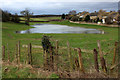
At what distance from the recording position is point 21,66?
8953 millimetres

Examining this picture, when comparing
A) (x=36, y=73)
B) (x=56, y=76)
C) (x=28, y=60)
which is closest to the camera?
(x=56, y=76)

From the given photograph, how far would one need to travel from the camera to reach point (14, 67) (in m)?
8.98

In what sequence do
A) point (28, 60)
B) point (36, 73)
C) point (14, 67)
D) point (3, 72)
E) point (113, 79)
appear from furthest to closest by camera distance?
point (28, 60) < point (14, 67) < point (3, 72) < point (36, 73) < point (113, 79)

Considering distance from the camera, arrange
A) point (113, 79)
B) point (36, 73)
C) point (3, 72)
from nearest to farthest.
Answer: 1. point (113, 79)
2. point (36, 73)
3. point (3, 72)

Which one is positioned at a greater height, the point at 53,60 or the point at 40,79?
the point at 53,60

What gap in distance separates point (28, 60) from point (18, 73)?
250 cm

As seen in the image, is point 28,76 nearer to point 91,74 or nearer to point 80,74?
point 80,74

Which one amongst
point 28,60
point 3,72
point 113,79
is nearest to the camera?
point 113,79

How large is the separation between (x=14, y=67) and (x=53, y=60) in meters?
2.32

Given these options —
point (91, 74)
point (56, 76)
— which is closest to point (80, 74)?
point (91, 74)

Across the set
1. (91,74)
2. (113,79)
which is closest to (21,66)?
(91,74)

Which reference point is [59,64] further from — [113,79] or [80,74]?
[113,79]

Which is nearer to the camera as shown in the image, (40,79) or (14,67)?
(40,79)

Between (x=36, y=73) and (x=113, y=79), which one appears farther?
(x=36, y=73)
